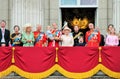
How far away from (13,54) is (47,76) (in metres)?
1.42

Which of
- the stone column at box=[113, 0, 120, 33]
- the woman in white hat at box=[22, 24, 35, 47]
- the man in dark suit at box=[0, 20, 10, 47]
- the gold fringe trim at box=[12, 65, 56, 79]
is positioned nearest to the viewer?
the gold fringe trim at box=[12, 65, 56, 79]

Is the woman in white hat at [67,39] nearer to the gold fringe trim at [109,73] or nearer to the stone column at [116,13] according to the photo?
the gold fringe trim at [109,73]

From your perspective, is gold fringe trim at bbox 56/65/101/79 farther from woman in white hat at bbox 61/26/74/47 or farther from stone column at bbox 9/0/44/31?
stone column at bbox 9/0/44/31

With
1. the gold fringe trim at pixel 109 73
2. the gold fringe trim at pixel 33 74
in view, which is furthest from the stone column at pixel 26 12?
the gold fringe trim at pixel 109 73

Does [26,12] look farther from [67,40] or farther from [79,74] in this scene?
[79,74]

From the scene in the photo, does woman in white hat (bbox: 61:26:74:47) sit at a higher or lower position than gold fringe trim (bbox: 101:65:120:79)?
higher

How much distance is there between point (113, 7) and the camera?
20.4 metres

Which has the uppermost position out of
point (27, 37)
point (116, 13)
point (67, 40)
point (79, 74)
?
point (116, 13)

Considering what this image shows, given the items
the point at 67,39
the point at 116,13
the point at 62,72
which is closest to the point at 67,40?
the point at 67,39

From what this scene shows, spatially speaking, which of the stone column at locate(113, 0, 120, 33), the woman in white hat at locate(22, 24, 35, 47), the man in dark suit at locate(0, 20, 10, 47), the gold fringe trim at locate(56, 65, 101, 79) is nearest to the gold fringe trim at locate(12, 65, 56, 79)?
the gold fringe trim at locate(56, 65, 101, 79)

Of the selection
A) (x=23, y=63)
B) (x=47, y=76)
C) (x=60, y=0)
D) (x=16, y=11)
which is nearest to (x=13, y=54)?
(x=23, y=63)

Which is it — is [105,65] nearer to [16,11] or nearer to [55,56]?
[55,56]

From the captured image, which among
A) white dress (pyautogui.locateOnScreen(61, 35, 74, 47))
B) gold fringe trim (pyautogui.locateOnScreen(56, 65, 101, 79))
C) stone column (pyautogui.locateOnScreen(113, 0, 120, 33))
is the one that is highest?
stone column (pyautogui.locateOnScreen(113, 0, 120, 33))

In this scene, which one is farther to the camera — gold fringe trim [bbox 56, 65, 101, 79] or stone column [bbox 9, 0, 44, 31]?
stone column [bbox 9, 0, 44, 31]
